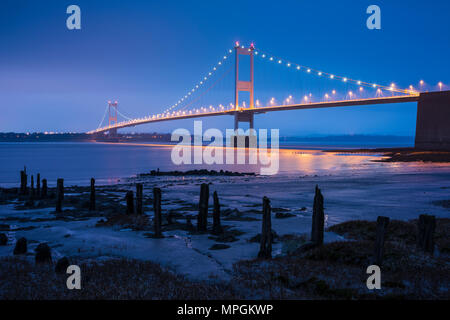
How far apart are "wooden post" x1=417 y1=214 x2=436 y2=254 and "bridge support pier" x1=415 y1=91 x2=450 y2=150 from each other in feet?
144

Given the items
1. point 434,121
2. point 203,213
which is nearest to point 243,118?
point 434,121

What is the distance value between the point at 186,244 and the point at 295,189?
38.9 ft

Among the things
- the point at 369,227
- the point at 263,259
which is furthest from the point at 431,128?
the point at 263,259

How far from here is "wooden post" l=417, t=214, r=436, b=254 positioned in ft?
22.0

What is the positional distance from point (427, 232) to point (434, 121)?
45.6 meters

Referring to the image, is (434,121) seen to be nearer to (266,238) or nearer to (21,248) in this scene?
(266,238)

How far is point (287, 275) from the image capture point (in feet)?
18.8

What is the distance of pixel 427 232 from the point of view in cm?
677

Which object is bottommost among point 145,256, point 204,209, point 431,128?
point 145,256

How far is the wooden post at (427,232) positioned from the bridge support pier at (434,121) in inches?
1733

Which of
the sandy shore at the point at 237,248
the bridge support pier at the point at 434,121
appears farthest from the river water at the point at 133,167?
the sandy shore at the point at 237,248

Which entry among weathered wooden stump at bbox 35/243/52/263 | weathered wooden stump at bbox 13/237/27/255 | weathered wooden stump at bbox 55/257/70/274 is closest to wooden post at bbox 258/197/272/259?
weathered wooden stump at bbox 55/257/70/274

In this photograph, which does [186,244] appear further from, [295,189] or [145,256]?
[295,189]
